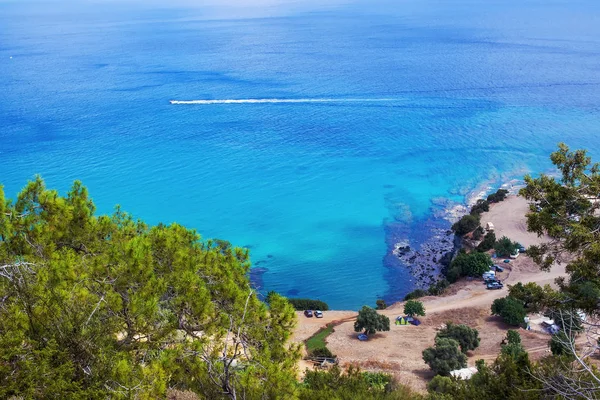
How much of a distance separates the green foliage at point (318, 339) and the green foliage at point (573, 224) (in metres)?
15.0

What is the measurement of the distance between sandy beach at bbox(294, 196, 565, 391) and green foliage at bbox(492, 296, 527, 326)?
1.74ft

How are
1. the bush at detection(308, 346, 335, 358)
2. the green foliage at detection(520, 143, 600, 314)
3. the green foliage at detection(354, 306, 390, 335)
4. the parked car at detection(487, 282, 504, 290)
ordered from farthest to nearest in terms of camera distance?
1. the parked car at detection(487, 282, 504, 290)
2. the green foliage at detection(354, 306, 390, 335)
3. the bush at detection(308, 346, 335, 358)
4. the green foliage at detection(520, 143, 600, 314)

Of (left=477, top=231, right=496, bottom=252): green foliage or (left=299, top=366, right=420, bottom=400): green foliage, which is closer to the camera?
(left=299, top=366, right=420, bottom=400): green foliage

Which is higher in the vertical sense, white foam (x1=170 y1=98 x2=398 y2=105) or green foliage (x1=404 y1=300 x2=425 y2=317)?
white foam (x1=170 y1=98 x2=398 y2=105)

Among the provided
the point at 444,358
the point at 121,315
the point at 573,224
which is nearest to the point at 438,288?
the point at 444,358

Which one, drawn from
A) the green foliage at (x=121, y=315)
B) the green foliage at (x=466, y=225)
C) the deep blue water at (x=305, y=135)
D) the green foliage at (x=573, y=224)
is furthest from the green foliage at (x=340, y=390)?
the green foliage at (x=466, y=225)

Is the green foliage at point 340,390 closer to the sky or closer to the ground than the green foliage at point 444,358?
closer to the ground

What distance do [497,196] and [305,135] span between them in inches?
954

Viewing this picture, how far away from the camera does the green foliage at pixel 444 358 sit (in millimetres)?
21498

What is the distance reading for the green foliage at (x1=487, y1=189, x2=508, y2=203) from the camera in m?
44.9

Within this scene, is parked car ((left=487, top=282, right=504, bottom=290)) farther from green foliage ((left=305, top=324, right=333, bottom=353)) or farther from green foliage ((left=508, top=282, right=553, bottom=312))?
green foliage ((left=508, top=282, right=553, bottom=312))

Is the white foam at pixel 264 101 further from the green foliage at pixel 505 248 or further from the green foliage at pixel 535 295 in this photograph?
the green foliage at pixel 535 295

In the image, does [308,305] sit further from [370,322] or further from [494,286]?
[494,286]

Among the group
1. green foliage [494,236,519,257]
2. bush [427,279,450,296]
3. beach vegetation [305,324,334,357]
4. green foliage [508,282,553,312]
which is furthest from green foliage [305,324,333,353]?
green foliage [494,236,519,257]
